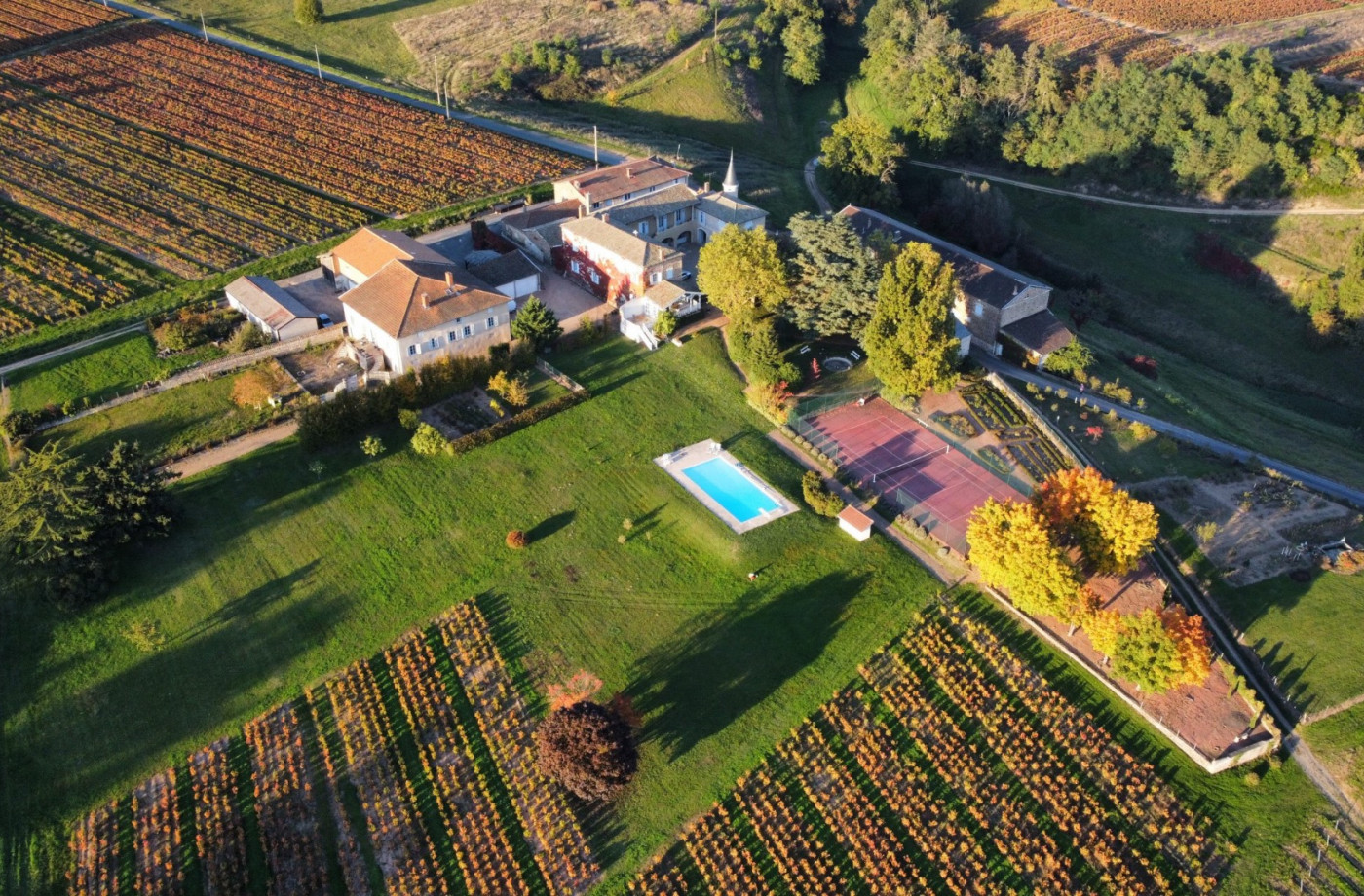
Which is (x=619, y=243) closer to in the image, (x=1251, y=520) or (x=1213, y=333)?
(x=1251, y=520)

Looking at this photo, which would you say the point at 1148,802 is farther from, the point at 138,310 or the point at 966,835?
the point at 138,310

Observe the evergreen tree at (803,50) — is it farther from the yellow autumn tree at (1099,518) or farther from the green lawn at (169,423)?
the yellow autumn tree at (1099,518)

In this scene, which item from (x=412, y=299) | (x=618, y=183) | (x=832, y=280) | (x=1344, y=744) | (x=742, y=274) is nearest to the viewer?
(x=1344, y=744)

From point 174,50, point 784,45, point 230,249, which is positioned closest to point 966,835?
point 230,249

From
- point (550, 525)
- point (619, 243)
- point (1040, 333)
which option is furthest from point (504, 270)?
point (1040, 333)

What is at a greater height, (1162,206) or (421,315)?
(421,315)

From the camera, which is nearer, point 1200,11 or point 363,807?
point 363,807
